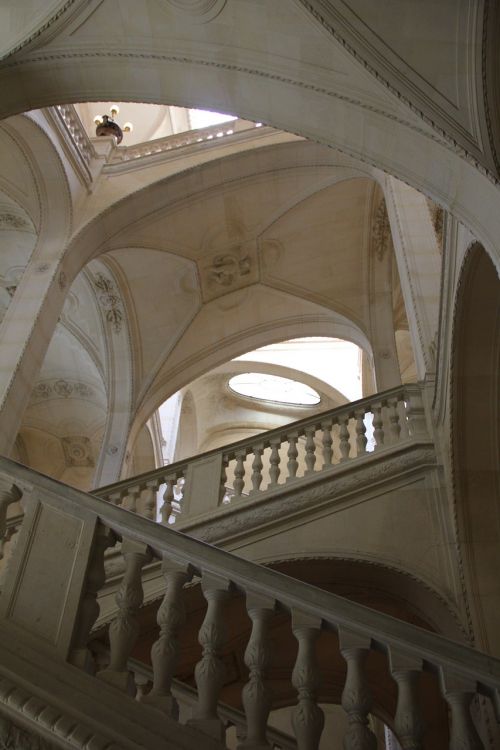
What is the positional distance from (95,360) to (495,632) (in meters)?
8.91

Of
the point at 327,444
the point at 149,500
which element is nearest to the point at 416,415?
the point at 327,444

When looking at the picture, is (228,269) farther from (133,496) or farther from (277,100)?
(133,496)

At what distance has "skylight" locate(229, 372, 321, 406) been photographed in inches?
672

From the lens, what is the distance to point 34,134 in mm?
9211

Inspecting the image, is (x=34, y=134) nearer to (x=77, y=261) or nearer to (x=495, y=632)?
(x=77, y=261)

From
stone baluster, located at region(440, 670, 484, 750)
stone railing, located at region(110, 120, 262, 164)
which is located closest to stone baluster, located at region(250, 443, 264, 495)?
stone baluster, located at region(440, 670, 484, 750)

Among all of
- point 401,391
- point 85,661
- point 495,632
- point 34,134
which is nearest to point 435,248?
point 401,391

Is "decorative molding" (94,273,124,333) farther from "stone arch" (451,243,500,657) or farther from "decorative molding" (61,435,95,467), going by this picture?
"stone arch" (451,243,500,657)

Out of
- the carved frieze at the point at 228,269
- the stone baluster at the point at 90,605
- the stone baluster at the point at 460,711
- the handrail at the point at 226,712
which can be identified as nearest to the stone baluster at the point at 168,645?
the stone baluster at the point at 90,605

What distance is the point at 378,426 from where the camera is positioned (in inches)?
245

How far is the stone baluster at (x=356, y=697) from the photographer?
7.01 ft

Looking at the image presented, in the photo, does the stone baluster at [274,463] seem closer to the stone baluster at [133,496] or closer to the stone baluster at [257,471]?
the stone baluster at [257,471]

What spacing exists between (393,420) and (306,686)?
417cm

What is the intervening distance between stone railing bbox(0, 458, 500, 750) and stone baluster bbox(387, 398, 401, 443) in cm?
373
